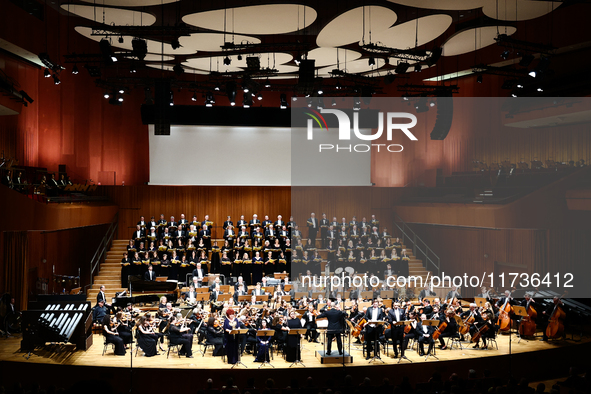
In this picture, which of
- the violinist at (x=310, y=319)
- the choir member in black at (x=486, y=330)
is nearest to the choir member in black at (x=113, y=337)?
the violinist at (x=310, y=319)

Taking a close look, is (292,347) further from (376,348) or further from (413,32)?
(413,32)

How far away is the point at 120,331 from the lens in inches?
411

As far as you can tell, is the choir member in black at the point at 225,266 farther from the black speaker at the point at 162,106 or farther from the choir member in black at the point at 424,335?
the choir member in black at the point at 424,335

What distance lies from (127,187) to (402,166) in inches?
417

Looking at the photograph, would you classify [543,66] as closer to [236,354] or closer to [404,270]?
[404,270]

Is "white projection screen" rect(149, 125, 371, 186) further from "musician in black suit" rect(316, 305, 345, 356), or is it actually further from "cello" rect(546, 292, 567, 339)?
"musician in black suit" rect(316, 305, 345, 356)

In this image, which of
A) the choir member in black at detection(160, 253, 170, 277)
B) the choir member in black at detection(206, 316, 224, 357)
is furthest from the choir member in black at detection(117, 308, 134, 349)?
the choir member in black at detection(160, 253, 170, 277)

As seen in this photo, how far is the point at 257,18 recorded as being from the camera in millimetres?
12898

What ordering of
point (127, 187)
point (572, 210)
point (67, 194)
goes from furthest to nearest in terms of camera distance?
point (127, 187) < point (67, 194) < point (572, 210)

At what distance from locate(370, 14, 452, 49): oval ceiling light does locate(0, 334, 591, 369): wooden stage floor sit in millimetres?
7928

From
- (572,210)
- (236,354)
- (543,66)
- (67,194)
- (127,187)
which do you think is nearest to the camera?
(236,354)

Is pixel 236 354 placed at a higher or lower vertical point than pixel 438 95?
lower

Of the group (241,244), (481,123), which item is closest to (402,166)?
(481,123)

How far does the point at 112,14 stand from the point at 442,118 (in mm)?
9282
